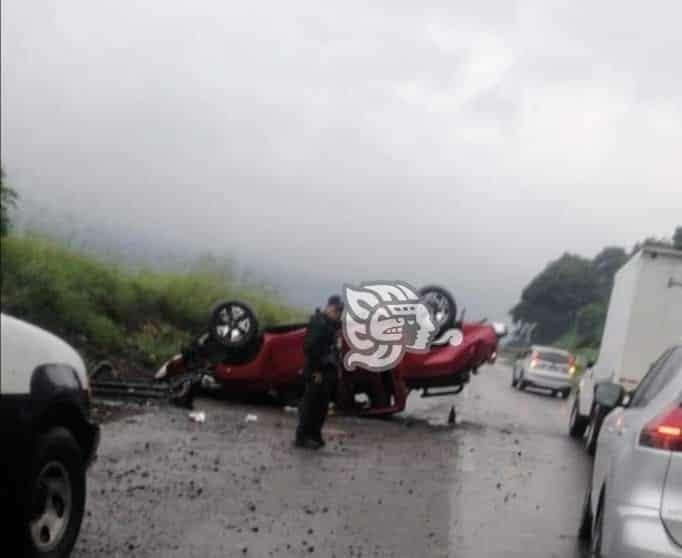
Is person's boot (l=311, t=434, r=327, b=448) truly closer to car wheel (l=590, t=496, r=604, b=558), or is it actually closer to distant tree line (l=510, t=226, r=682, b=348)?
distant tree line (l=510, t=226, r=682, b=348)

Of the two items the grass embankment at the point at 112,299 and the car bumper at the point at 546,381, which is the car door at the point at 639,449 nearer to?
the grass embankment at the point at 112,299

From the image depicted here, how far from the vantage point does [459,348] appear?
527 inches

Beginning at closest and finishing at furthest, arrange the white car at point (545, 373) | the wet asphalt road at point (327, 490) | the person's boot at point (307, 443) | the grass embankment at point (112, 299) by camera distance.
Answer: the wet asphalt road at point (327, 490) → the person's boot at point (307, 443) → the grass embankment at point (112, 299) → the white car at point (545, 373)

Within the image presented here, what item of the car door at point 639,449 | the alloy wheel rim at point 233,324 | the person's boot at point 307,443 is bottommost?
the person's boot at point 307,443

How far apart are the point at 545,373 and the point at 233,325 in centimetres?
789

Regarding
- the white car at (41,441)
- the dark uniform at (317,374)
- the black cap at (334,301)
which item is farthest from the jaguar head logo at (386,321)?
the dark uniform at (317,374)

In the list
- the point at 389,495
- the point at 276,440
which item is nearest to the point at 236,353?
the point at 276,440

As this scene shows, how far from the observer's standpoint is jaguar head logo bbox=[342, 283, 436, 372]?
18.6 ft

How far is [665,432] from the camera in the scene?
5.46 meters

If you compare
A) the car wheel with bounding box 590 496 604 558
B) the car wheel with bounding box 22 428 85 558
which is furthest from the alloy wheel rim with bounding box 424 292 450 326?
the car wheel with bounding box 22 428 85 558

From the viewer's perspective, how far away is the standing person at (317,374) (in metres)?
10.7

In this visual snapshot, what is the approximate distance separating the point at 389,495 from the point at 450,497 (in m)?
0.53

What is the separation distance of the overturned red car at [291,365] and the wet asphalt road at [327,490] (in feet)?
1.44

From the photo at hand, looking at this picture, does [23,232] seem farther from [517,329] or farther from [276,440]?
[517,329]
